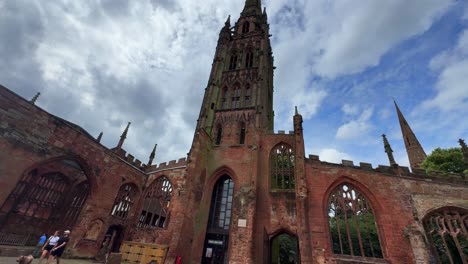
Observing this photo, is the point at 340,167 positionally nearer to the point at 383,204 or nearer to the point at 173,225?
the point at 383,204

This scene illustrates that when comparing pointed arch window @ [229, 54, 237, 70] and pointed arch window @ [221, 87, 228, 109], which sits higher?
pointed arch window @ [229, 54, 237, 70]

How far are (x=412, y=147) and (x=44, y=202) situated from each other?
4897 centimetres

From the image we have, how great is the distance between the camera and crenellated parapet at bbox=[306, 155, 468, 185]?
13.4 m

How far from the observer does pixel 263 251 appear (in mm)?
13680

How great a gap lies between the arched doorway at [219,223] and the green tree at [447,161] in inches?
777

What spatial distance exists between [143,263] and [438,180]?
19.3m

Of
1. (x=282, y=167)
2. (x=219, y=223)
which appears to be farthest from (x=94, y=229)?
(x=282, y=167)

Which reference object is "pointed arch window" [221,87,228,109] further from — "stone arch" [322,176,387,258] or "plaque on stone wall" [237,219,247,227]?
"stone arch" [322,176,387,258]

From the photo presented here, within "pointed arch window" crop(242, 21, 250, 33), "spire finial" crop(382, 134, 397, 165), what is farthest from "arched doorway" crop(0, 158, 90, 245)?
"pointed arch window" crop(242, 21, 250, 33)

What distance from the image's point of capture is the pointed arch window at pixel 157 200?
18859 millimetres

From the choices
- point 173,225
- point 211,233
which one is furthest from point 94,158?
point 211,233

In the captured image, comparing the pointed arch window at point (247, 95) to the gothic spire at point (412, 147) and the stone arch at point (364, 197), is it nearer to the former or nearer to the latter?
the stone arch at point (364, 197)

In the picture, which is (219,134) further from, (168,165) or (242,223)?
(242,223)

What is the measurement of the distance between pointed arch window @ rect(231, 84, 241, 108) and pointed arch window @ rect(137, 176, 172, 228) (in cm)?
1024
